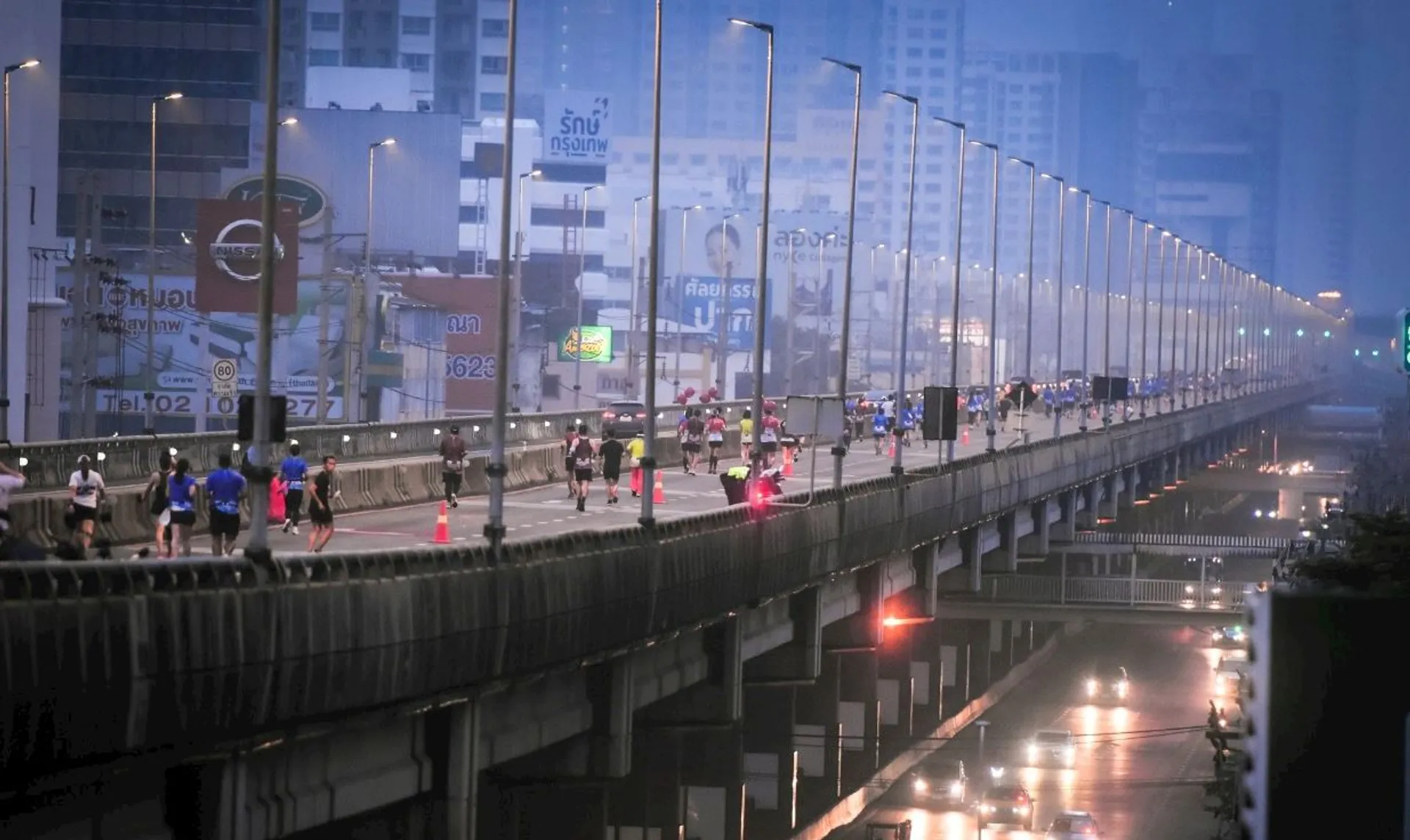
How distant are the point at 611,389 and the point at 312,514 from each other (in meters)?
120

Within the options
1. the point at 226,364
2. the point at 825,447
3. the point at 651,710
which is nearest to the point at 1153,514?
the point at 825,447

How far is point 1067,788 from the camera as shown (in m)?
68.1

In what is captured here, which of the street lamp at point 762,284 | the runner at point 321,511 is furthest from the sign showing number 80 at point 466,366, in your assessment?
Result: the runner at point 321,511

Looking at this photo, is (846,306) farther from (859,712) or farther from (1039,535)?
(1039,535)

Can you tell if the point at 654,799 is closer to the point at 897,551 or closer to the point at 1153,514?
the point at 897,551

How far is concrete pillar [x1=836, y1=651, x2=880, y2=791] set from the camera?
64.9 m

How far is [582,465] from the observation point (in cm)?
4959

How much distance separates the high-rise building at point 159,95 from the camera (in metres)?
131

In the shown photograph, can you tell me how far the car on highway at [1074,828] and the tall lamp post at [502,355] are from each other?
25331 millimetres

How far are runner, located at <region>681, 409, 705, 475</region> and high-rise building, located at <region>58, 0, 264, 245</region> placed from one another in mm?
66250

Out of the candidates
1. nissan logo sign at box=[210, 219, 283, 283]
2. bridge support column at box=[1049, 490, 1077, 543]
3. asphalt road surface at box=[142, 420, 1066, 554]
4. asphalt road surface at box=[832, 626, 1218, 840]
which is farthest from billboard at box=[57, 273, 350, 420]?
asphalt road surface at box=[832, 626, 1218, 840]

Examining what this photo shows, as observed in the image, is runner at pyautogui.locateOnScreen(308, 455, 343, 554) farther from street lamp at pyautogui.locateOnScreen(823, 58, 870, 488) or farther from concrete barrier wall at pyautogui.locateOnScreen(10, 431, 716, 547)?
street lamp at pyautogui.locateOnScreen(823, 58, 870, 488)

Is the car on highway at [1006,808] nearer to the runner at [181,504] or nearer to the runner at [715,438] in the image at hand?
the runner at [715,438]

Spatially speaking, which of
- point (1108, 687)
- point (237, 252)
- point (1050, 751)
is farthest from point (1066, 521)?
point (237, 252)
